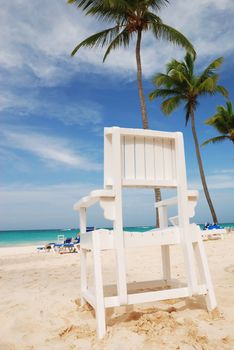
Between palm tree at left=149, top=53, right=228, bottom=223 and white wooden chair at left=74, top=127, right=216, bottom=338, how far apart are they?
57.2ft

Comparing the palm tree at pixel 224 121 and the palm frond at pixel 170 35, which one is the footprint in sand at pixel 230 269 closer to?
the palm frond at pixel 170 35

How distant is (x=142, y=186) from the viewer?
2.46 metres

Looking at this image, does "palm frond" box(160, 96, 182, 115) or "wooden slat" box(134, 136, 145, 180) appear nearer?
"wooden slat" box(134, 136, 145, 180)

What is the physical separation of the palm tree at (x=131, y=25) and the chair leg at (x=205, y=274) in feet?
35.8

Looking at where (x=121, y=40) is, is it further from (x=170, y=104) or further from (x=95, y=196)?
(x=95, y=196)

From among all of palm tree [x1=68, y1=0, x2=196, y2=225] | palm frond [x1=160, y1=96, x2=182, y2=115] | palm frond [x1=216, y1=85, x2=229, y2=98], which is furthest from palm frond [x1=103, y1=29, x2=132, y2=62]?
palm frond [x1=216, y1=85, x2=229, y2=98]

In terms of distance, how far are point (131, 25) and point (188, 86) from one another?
7.51 metres

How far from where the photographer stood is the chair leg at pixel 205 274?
2.50m

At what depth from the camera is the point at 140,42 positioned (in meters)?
13.8

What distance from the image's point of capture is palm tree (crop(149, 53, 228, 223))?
19250 mm

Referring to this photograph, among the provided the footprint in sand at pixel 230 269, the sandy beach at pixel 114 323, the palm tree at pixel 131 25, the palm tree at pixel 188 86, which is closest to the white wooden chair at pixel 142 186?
the sandy beach at pixel 114 323

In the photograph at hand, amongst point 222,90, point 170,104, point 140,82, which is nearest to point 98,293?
point 140,82

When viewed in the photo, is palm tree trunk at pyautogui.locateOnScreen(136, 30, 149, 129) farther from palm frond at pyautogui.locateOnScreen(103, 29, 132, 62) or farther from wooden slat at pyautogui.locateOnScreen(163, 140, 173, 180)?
wooden slat at pyautogui.locateOnScreen(163, 140, 173, 180)

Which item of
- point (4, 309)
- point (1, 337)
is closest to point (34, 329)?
point (1, 337)
